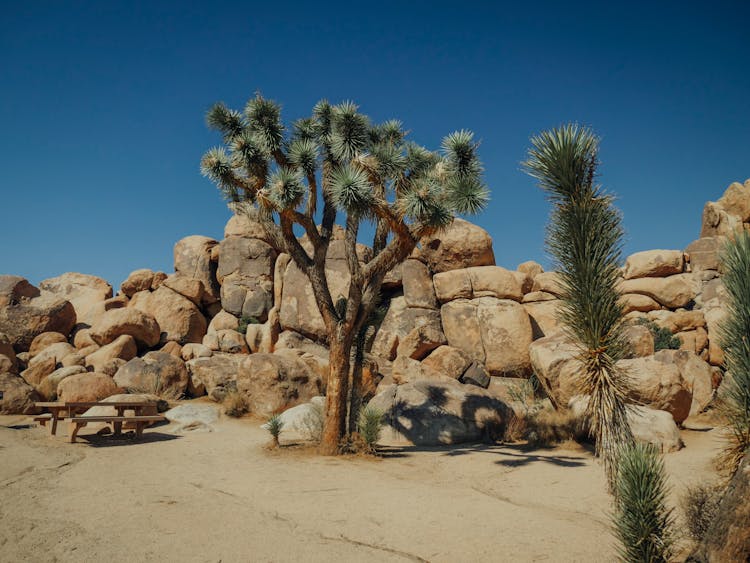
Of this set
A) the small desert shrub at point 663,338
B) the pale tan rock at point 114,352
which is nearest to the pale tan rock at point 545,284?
the small desert shrub at point 663,338

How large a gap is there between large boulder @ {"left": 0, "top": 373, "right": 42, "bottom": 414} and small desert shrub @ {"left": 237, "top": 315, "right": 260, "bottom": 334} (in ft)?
31.5

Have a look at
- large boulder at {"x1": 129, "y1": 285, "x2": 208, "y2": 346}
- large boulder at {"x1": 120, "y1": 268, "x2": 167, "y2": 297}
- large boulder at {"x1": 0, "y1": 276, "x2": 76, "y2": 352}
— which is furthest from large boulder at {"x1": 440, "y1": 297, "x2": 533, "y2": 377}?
large boulder at {"x1": 0, "y1": 276, "x2": 76, "y2": 352}

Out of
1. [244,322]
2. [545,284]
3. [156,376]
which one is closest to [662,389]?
[545,284]

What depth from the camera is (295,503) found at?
6391 mm

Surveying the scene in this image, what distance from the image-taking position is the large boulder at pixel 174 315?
22.3 meters

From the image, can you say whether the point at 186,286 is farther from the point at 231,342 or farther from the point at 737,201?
the point at 737,201

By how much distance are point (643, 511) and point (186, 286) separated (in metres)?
23.2

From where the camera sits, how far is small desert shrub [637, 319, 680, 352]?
18.5m

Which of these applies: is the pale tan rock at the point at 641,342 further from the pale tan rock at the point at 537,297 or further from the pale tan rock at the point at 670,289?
the pale tan rock at the point at 537,297

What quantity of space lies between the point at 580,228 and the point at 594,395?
1.70 m

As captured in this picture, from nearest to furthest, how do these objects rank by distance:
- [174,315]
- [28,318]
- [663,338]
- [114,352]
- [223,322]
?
[663,338] < [114,352] < [28,318] < [174,315] < [223,322]

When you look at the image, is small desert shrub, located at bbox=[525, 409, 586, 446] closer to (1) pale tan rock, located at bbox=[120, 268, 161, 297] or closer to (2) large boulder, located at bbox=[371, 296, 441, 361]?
(2) large boulder, located at bbox=[371, 296, 441, 361]

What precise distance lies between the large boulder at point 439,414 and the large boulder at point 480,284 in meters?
8.05

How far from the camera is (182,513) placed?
18.8ft
